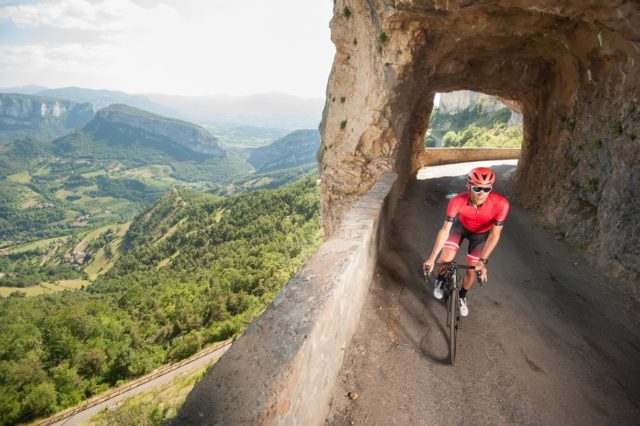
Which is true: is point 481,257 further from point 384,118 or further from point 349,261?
point 384,118

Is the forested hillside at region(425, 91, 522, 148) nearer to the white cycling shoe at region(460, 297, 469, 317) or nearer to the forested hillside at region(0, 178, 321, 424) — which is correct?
the forested hillside at region(0, 178, 321, 424)

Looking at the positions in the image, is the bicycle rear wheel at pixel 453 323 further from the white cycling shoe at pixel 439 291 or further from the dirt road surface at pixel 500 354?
the white cycling shoe at pixel 439 291

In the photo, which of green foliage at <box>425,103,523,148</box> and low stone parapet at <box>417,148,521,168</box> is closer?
low stone parapet at <box>417,148,521,168</box>

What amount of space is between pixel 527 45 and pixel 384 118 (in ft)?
17.4

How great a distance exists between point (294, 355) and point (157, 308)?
6964 cm

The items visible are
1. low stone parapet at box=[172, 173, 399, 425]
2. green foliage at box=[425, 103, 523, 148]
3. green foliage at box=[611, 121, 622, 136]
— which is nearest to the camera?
low stone parapet at box=[172, 173, 399, 425]

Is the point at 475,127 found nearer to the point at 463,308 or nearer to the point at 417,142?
the point at 417,142

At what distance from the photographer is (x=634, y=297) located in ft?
19.2

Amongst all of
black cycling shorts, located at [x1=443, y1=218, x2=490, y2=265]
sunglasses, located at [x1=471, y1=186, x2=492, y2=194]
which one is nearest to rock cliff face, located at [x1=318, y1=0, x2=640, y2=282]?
black cycling shorts, located at [x1=443, y1=218, x2=490, y2=265]

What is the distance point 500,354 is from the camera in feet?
14.0

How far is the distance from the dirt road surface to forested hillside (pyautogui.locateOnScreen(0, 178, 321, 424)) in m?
43.3

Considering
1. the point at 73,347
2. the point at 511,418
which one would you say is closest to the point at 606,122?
the point at 511,418

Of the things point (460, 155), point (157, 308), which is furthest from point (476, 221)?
point (157, 308)

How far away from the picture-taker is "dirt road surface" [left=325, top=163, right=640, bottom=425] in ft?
11.4
